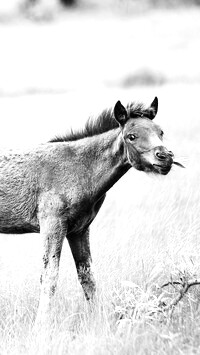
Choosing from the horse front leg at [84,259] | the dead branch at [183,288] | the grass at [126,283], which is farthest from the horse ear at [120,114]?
the dead branch at [183,288]

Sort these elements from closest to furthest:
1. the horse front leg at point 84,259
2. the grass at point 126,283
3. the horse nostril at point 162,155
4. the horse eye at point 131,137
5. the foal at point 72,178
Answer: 1. the grass at point 126,283
2. the horse nostril at point 162,155
3. the horse eye at point 131,137
4. the foal at point 72,178
5. the horse front leg at point 84,259

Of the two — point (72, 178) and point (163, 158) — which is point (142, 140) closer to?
point (163, 158)

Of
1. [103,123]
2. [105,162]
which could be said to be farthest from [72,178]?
[103,123]

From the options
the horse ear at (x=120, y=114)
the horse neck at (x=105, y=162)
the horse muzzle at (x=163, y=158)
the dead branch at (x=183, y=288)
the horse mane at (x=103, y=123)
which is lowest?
the dead branch at (x=183, y=288)

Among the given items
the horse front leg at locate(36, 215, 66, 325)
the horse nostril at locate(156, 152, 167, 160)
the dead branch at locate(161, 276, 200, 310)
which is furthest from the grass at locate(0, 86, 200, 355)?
the horse nostril at locate(156, 152, 167, 160)

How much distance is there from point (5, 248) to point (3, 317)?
2559mm

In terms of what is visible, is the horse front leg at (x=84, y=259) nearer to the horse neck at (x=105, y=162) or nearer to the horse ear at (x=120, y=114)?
the horse neck at (x=105, y=162)

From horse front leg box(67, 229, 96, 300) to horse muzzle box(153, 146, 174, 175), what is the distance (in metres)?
1.24

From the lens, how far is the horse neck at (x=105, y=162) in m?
6.49

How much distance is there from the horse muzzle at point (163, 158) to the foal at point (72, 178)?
0.12 metres

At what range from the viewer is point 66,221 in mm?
6504

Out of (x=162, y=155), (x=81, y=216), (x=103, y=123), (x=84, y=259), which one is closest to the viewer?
(x=162, y=155)

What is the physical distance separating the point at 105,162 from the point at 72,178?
1.18 ft

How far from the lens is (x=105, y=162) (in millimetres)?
6543
